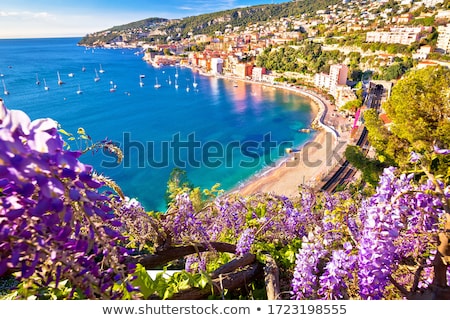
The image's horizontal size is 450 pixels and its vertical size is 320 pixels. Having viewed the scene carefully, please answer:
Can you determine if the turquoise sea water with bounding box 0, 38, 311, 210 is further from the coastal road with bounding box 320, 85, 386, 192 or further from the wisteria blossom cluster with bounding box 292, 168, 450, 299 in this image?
the wisteria blossom cluster with bounding box 292, 168, 450, 299

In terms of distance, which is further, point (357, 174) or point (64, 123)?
point (64, 123)

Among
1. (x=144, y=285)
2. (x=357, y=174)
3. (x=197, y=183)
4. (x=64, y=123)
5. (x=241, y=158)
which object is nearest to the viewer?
(x=144, y=285)

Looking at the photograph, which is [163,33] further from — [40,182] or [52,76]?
[40,182]

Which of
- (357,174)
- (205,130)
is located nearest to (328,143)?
(357,174)

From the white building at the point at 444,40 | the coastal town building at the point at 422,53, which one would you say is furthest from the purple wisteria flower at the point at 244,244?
the white building at the point at 444,40

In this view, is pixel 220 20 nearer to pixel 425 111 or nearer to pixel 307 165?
pixel 307 165

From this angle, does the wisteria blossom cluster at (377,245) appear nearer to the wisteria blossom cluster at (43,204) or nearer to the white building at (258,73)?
the wisteria blossom cluster at (43,204)

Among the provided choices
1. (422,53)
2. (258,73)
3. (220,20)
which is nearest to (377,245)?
(422,53)

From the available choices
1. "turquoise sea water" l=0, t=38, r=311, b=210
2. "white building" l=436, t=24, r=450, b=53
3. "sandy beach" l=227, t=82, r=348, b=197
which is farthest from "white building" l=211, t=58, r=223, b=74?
"white building" l=436, t=24, r=450, b=53
